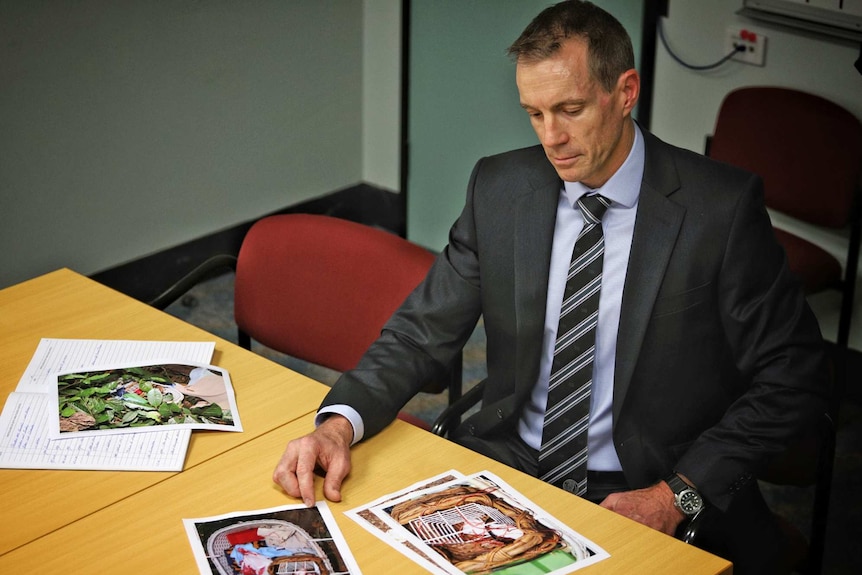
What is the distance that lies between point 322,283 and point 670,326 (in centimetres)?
91

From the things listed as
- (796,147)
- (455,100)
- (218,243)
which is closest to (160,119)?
(218,243)

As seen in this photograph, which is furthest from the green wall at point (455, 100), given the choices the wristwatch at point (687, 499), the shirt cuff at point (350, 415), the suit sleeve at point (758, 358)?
the shirt cuff at point (350, 415)

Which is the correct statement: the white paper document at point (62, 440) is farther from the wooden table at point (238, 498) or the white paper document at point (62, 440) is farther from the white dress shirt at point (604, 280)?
the white dress shirt at point (604, 280)

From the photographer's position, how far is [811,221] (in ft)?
12.0

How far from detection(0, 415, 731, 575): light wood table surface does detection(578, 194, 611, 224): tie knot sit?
522mm

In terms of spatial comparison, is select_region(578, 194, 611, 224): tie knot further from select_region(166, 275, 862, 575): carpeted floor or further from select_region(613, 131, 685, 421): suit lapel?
select_region(166, 275, 862, 575): carpeted floor

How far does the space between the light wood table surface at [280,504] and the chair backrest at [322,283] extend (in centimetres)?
58

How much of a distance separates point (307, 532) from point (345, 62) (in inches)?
143

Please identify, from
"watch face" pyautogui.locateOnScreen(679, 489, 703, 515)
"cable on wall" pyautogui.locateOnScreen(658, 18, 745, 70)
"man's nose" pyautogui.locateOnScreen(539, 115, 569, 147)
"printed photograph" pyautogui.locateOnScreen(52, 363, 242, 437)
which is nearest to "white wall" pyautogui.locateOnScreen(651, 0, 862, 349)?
"cable on wall" pyautogui.locateOnScreen(658, 18, 745, 70)

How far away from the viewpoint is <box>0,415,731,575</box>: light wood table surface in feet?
5.41

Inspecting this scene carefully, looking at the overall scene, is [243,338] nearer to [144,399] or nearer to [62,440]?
[144,399]

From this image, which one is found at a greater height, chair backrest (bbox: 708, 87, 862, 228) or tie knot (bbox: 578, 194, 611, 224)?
tie knot (bbox: 578, 194, 611, 224)

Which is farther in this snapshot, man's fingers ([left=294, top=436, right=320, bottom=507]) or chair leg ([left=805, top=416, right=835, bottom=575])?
chair leg ([left=805, top=416, right=835, bottom=575])

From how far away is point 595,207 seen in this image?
2.11 meters
